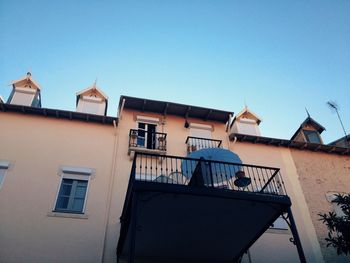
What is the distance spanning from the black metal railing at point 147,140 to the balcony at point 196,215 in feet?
10.7

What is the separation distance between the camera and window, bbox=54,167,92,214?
Result: 11.6m

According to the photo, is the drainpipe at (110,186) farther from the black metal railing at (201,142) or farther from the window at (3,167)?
the window at (3,167)

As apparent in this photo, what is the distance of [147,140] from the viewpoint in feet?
47.4

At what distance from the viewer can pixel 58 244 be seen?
10.5m

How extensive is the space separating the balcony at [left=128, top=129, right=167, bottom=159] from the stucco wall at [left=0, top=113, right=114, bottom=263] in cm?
95

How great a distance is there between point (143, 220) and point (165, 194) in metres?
1.36

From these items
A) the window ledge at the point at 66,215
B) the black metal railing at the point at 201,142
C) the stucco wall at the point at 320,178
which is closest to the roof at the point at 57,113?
the black metal railing at the point at 201,142

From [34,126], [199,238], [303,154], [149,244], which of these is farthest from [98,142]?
[303,154]

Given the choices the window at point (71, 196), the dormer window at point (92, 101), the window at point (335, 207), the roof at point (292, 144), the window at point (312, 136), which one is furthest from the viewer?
the window at point (312, 136)

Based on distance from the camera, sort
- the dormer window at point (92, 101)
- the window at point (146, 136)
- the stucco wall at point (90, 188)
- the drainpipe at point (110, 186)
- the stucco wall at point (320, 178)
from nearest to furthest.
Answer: the stucco wall at point (90, 188) < the drainpipe at point (110, 186) < the stucco wall at point (320, 178) < the window at point (146, 136) < the dormer window at point (92, 101)

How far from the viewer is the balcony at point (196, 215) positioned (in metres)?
8.83

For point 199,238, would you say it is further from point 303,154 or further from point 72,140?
point 303,154

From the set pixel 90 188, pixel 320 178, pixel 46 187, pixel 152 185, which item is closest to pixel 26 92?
pixel 46 187

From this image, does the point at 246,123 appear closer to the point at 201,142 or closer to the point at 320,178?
the point at 201,142
